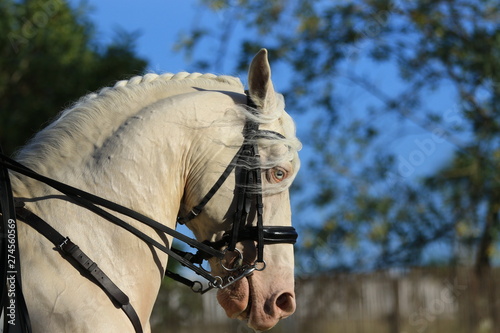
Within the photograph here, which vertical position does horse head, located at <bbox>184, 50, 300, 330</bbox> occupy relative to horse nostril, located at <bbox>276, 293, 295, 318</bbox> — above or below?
above

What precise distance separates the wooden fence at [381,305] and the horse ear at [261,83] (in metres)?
9.09

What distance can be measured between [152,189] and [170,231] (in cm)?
19

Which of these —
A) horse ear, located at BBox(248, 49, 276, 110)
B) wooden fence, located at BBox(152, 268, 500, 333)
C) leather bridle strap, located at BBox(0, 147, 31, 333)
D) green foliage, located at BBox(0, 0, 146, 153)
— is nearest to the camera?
leather bridle strap, located at BBox(0, 147, 31, 333)

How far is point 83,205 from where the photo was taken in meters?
2.75

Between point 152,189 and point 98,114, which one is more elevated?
point 98,114

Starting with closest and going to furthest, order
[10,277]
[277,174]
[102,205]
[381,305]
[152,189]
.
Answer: [10,277] → [102,205] → [152,189] → [277,174] → [381,305]

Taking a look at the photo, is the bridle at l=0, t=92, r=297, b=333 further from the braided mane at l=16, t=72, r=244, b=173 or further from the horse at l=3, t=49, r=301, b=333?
the braided mane at l=16, t=72, r=244, b=173

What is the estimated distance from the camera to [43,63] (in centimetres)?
1022

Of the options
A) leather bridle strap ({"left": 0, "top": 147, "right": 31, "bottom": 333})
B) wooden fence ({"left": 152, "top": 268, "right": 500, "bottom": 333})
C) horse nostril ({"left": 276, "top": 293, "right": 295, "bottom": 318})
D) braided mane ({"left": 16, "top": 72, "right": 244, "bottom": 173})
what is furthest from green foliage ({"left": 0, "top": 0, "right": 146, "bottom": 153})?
leather bridle strap ({"left": 0, "top": 147, "right": 31, "bottom": 333})

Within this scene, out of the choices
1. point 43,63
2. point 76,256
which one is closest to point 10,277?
point 76,256

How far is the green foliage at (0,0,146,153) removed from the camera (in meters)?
9.89

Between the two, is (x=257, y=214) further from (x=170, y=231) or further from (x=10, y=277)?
(x=10, y=277)

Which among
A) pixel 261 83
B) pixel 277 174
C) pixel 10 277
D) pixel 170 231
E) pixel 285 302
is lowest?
pixel 10 277

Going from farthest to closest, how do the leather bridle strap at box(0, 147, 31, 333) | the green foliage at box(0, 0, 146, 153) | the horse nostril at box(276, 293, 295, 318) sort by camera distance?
the green foliage at box(0, 0, 146, 153) → the horse nostril at box(276, 293, 295, 318) → the leather bridle strap at box(0, 147, 31, 333)
